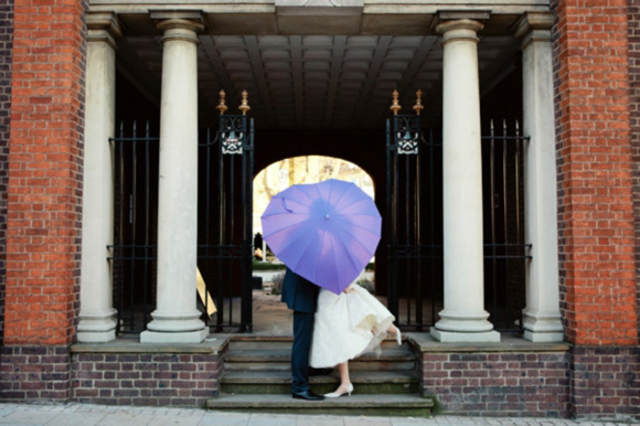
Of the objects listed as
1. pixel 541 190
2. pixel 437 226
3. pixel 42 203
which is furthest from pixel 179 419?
pixel 437 226

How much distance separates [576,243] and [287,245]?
2.98 meters

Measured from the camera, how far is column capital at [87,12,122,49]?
6.14 metres

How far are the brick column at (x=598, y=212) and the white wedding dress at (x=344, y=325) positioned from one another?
2011 millimetres

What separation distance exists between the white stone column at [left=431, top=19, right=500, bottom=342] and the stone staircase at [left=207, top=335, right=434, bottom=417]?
0.60 meters

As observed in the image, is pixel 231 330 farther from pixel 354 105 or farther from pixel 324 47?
pixel 354 105

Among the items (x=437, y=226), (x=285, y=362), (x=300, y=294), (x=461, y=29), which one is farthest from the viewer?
(x=437, y=226)

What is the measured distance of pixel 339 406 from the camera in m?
5.57

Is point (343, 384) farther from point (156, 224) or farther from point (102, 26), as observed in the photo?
point (156, 224)

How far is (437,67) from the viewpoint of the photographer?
29.2ft

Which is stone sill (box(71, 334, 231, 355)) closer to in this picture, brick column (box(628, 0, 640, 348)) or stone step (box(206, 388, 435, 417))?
stone step (box(206, 388, 435, 417))

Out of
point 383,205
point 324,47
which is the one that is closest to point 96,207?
point 324,47

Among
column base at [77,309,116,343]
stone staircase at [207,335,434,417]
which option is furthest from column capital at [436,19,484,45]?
column base at [77,309,116,343]

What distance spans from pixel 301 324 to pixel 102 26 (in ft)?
12.8

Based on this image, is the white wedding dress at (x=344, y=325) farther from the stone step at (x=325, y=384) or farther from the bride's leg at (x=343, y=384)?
the stone step at (x=325, y=384)
